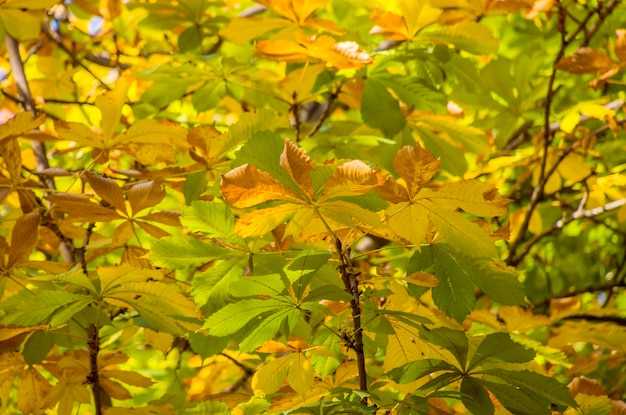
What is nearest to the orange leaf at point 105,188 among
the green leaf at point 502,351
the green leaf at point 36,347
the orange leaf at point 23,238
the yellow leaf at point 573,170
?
the orange leaf at point 23,238

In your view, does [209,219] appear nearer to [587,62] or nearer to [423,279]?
[423,279]

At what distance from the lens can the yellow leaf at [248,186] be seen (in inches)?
29.0

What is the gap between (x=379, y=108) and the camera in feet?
4.76

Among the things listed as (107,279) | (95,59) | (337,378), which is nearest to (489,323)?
(337,378)

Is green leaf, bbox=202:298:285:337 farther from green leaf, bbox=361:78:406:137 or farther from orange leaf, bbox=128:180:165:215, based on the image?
green leaf, bbox=361:78:406:137

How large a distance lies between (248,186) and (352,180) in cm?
11

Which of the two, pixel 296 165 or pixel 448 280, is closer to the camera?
pixel 296 165

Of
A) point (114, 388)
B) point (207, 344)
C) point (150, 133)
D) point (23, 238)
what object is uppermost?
point (150, 133)

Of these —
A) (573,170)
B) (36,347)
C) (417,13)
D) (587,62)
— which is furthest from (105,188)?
(573,170)

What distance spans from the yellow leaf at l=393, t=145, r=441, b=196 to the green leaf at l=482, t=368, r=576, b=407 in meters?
0.24

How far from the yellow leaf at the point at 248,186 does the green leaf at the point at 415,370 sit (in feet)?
0.83

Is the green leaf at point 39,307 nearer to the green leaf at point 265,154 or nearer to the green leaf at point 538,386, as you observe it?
the green leaf at point 265,154

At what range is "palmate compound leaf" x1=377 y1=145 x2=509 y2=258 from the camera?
0.81 metres

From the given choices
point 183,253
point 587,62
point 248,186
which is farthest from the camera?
point 587,62
